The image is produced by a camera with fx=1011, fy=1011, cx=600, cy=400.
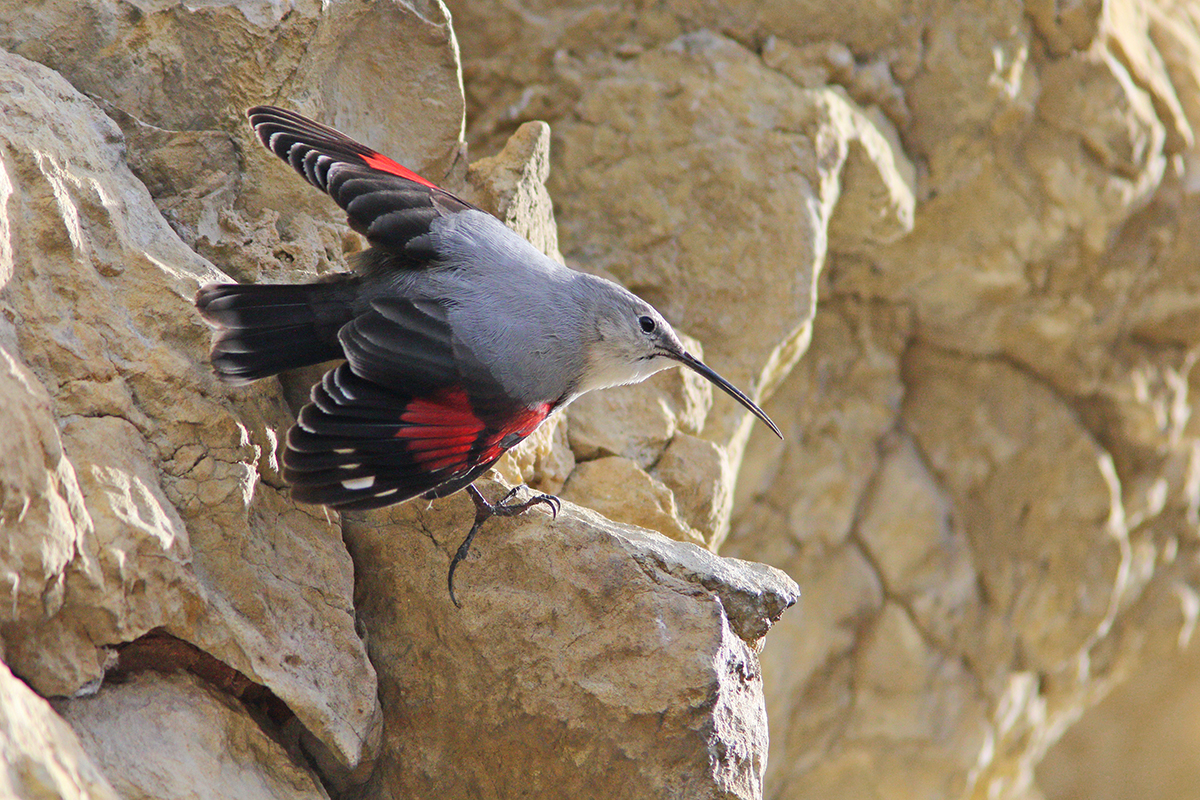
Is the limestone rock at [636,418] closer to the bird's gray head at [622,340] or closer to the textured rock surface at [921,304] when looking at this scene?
the textured rock surface at [921,304]

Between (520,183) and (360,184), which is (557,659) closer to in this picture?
(360,184)

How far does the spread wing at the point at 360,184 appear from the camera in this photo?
2.24m

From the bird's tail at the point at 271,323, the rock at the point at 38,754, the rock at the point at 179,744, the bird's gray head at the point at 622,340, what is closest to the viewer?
the rock at the point at 38,754

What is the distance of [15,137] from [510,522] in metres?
1.25

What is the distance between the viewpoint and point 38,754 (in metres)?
1.39

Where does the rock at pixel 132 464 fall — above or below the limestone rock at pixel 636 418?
above

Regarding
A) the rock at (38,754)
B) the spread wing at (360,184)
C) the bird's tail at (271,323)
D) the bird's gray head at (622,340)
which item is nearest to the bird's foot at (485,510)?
the bird's gray head at (622,340)

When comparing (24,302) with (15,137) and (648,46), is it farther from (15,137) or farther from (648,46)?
(648,46)

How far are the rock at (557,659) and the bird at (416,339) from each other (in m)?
0.09

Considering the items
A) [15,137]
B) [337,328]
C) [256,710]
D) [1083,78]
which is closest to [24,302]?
[15,137]

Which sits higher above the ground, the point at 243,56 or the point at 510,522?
the point at 243,56

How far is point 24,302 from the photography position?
1.86m

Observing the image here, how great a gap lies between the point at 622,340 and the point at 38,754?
143 cm

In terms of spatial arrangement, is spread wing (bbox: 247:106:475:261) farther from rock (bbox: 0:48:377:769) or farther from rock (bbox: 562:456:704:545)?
rock (bbox: 562:456:704:545)
